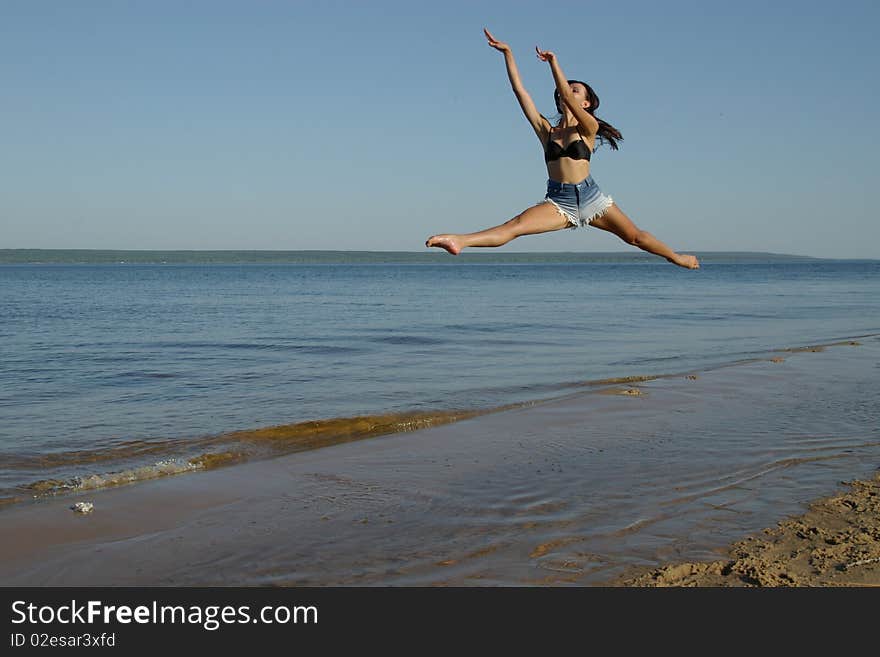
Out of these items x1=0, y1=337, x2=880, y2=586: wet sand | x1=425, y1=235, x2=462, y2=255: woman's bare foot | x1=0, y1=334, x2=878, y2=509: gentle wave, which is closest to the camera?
x1=0, y1=337, x2=880, y2=586: wet sand

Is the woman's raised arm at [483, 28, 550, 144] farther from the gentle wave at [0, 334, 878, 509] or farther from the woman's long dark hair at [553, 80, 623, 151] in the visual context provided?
the gentle wave at [0, 334, 878, 509]

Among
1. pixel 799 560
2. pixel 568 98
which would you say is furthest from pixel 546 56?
pixel 799 560

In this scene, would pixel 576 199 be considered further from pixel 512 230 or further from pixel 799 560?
pixel 799 560

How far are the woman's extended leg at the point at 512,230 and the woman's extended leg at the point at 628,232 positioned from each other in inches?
16.9

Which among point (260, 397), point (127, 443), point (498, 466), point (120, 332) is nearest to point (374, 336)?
point (120, 332)

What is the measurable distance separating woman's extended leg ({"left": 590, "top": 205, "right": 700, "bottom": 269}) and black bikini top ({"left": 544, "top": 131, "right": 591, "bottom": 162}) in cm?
59

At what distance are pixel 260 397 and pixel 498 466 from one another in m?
6.68

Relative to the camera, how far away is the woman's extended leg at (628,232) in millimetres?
7871

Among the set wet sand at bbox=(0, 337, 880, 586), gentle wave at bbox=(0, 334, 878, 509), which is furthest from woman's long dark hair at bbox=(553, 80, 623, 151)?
gentle wave at bbox=(0, 334, 878, 509)

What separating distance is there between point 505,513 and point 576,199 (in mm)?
2913

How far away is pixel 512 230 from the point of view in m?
7.36

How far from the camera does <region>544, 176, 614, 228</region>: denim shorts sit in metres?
Answer: 7.61
